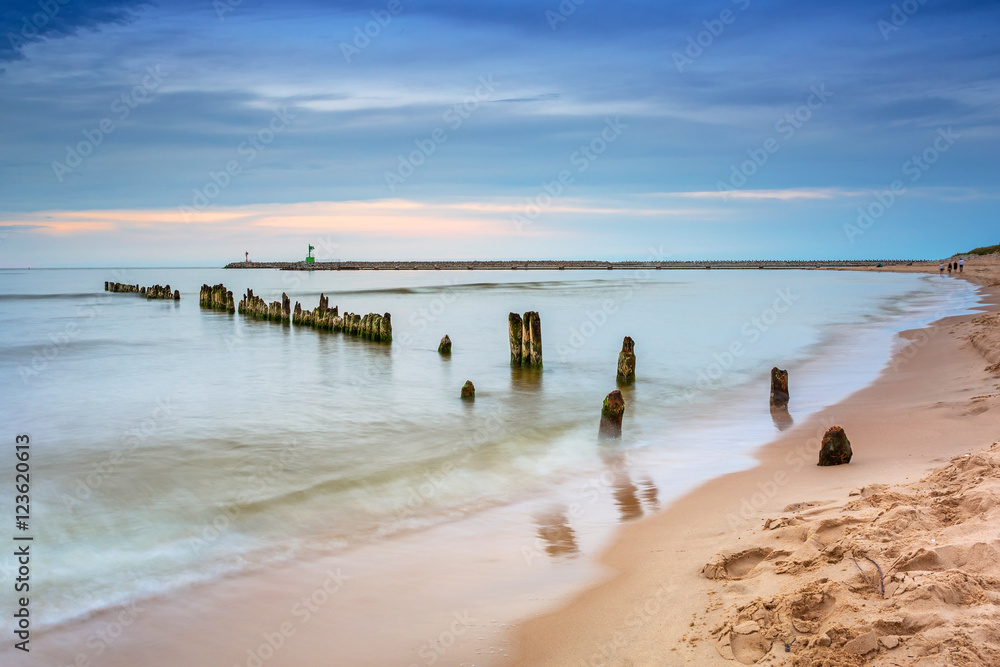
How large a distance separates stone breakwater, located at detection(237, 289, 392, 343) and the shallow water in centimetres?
73

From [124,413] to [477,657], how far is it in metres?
11.6

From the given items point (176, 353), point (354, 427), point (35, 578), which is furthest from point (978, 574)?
point (176, 353)

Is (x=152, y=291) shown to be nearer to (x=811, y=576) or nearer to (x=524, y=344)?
(x=524, y=344)

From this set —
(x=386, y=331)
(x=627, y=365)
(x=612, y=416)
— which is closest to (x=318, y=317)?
(x=386, y=331)

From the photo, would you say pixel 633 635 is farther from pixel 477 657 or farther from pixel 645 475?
pixel 645 475

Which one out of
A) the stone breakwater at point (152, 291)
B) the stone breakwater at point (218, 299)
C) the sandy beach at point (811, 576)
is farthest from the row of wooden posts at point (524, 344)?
the stone breakwater at point (152, 291)

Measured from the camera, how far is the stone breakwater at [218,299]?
39138 millimetres

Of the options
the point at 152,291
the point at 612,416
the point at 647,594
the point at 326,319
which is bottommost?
the point at 647,594

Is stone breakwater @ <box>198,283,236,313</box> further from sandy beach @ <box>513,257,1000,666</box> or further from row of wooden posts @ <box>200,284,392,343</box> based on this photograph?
sandy beach @ <box>513,257,1000,666</box>

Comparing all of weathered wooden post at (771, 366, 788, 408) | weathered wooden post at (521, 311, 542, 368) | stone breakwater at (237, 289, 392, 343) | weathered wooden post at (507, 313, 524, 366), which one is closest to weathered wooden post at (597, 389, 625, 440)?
weathered wooden post at (771, 366, 788, 408)

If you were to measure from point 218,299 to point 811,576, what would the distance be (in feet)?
135

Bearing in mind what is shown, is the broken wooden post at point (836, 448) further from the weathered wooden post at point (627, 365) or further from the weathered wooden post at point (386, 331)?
the weathered wooden post at point (386, 331)

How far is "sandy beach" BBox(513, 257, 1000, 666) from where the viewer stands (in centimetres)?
328

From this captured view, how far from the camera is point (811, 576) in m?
3.97
